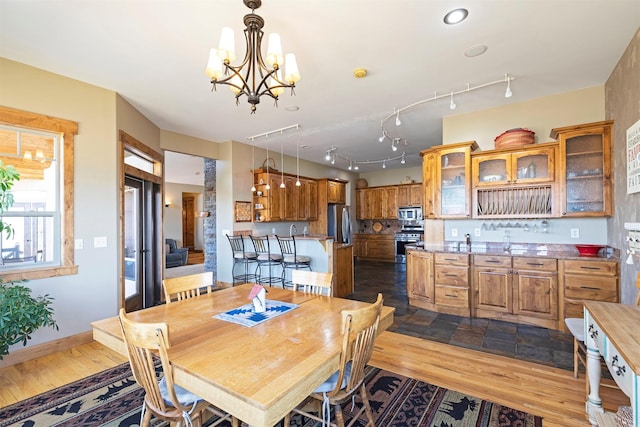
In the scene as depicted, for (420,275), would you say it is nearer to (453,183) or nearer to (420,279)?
(420,279)

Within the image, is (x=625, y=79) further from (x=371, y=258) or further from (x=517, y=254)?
(x=371, y=258)

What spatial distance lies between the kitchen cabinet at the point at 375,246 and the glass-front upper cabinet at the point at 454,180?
4.52 metres

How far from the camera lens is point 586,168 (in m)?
3.50

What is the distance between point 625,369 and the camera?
1226 mm

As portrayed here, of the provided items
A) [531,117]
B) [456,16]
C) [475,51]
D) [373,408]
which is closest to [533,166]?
[531,117]

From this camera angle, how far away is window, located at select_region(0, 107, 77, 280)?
9.42 feet

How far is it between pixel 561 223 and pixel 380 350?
2961 mm

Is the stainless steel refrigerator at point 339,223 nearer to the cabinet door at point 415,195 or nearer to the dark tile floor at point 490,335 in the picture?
the cabinet door at point 415,195

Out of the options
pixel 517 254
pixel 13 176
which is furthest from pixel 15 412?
pixel 517 254

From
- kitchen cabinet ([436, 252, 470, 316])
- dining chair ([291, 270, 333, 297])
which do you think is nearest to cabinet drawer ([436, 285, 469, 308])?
kitchen cabinet ([436, 252, 470, 316])

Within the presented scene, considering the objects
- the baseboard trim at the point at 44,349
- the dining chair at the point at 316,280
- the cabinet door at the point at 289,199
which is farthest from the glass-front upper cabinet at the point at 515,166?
the baseboard trim at the point at 44,349

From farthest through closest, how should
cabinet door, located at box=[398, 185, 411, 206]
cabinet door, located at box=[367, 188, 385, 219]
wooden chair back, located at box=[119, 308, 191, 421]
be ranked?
cabinet door, located at box=[367, 188, 385, 219], cabinet door, located at box=[398, 185, 411, 206], wooden chair back, located at box=[119, 308, 191, 421]

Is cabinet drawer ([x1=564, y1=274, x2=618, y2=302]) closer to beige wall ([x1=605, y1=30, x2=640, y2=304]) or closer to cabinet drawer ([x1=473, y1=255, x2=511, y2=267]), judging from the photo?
beige wall ([x1=605, y1=30, x2=640, y2=304])

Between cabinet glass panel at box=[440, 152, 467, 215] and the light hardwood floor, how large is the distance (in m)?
2.00
